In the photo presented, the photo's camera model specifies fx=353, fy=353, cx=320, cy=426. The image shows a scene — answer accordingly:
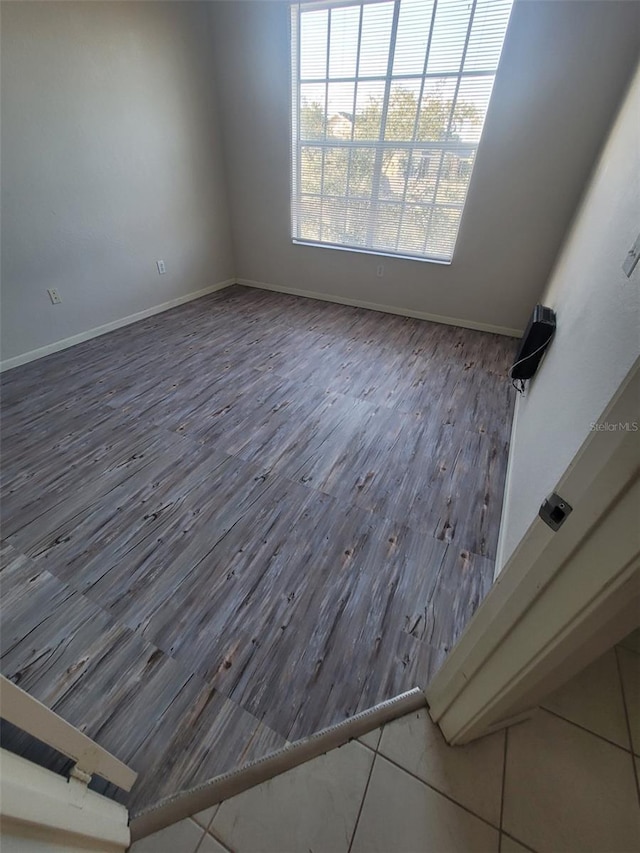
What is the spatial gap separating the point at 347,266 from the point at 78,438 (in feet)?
9.69

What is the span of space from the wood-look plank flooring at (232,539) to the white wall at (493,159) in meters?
1.02

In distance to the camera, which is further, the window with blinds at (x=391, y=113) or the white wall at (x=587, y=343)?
the window with blinds at (x=391, y=113)

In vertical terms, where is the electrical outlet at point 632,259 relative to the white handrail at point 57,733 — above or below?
above

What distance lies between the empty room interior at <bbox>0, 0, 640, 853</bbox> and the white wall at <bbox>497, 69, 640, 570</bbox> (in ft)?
0.07

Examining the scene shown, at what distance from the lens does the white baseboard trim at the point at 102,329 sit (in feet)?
8.60

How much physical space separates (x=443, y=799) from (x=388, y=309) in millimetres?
3617

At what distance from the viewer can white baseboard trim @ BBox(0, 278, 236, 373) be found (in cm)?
262

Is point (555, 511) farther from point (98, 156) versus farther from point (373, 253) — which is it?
point (98, 156)

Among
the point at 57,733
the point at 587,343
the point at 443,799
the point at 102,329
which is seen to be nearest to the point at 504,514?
the point at 587,343

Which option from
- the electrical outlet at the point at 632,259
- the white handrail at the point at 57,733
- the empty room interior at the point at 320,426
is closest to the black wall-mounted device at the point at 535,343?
the empty room interior at the point at 320,426

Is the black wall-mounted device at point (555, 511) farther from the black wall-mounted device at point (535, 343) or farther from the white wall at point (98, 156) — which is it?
the white wall at point (98, 156)

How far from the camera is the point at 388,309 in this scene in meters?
3.74

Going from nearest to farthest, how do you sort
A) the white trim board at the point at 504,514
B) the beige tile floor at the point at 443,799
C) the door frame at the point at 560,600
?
the door frame at the point at 560,600 → the beige tile floor at the point at 443,799 → the white trim board at the point at 504,514

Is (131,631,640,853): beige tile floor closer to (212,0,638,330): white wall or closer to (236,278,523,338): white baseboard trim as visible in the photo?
(236,278,523,338): white baseboard trim
